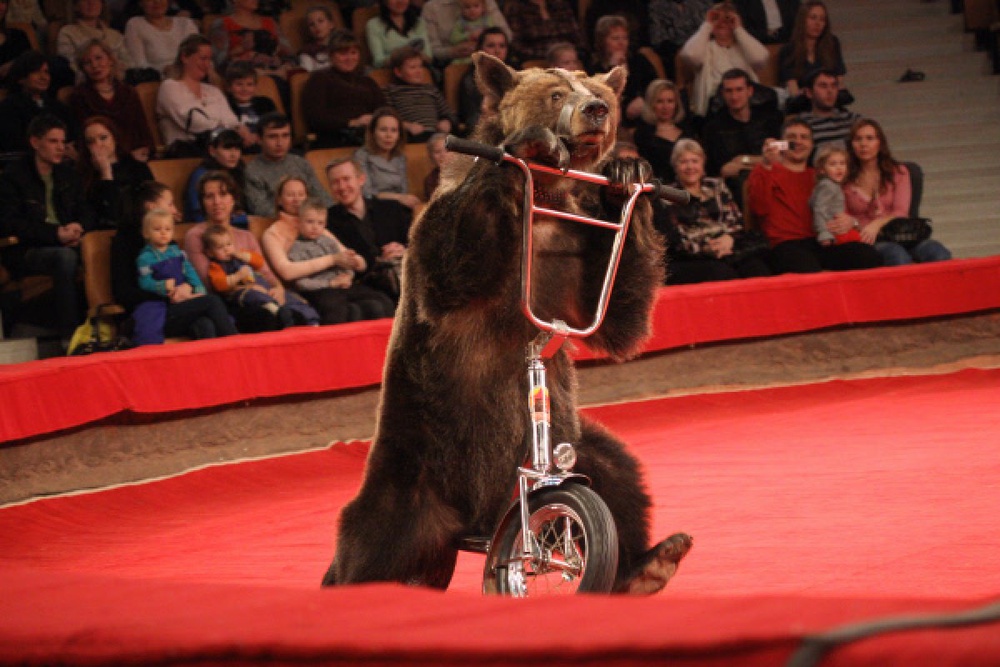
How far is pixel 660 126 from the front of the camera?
9.37 metres

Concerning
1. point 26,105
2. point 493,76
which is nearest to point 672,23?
point 26,105

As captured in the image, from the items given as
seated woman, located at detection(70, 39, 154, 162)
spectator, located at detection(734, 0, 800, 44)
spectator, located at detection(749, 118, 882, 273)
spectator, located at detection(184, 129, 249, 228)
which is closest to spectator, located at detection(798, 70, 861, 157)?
spectator, located at detection(749, 118, 882, 273)

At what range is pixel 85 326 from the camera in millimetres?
6828

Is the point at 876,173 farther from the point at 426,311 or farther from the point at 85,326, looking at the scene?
the point at 426,311

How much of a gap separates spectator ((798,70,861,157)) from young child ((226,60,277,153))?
3.96 m

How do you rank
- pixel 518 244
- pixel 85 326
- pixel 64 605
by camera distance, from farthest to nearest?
pixel 85 326
pixel 518 244
pixel 64 605

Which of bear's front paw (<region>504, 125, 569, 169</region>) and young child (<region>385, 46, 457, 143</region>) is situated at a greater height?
bear's front paw (<region>504, 125, 569, 169</region>)

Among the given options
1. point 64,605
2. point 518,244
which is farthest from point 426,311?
point 64,605

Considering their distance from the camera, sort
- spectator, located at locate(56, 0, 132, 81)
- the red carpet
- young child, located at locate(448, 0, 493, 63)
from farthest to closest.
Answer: young child, located at locate(448, 0, 493, 63)
spectator, located at locate(56, 0, 132, 81)
the red carpet

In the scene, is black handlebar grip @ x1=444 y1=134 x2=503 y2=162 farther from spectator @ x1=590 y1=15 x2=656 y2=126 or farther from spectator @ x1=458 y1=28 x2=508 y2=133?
spectator @ x1=590 y1=15 x2=656 y2=126

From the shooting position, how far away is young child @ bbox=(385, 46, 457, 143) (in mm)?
9289

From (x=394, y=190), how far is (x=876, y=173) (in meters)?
3.26

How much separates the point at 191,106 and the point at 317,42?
5.29 feet

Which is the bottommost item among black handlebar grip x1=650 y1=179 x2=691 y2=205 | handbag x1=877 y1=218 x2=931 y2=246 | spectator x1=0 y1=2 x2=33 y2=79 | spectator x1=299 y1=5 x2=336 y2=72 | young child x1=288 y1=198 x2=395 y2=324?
handbag x1=877 y1=218 x2=931 y2=246
